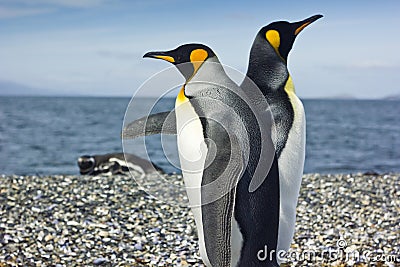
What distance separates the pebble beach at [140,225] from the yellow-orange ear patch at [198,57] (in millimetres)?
1243

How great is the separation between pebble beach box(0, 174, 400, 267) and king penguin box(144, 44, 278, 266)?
1.12 m

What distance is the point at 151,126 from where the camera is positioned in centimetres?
Answer: 364

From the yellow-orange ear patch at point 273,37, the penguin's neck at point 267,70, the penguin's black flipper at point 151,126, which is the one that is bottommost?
the penguin's black flipper at point 151,126

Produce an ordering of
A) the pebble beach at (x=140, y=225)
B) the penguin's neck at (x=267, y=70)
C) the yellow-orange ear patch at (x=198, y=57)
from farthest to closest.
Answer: the pebble beach at (x=140, y=225) → the penguin's neck at (x=267, y=70) → the yellow-orange ear patch at (x=198, y=57)

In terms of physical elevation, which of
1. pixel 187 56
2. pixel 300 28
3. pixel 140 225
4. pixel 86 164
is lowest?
pixel 86 164

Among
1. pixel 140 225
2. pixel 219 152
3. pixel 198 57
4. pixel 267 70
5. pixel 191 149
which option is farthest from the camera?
pixel 140 225

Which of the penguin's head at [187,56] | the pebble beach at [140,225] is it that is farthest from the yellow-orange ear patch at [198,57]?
the pebble beach at [140,225]

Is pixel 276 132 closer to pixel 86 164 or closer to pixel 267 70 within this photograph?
pixel 267 70

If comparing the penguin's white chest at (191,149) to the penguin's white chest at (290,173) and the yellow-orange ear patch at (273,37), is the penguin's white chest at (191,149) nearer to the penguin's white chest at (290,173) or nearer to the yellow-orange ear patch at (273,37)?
the penguin's white chest at (290,173)

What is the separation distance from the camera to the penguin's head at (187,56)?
334 centimetres

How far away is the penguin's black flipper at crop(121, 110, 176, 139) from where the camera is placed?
3.57m

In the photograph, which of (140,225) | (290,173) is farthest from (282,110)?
(140,225)

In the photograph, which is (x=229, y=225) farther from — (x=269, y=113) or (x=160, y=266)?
(x=160, y=266)

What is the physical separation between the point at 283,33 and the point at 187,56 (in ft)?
2.14
